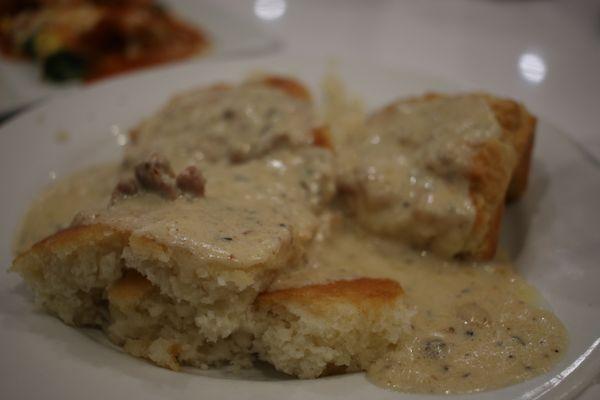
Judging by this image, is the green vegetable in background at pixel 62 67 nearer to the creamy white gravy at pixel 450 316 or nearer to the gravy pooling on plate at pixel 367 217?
the gravy pooling on plate at pixel 367 217

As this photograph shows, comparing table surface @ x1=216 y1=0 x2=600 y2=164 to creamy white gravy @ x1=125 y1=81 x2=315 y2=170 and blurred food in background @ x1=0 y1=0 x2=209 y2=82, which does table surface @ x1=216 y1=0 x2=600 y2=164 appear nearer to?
blurred food in background @ x1=0 y1=0 x2=209 y2=82

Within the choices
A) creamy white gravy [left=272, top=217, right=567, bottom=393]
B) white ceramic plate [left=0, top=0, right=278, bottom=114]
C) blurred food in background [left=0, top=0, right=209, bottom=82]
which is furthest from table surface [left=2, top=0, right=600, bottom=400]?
creamy white gravy [left=272, top=217, right=567, bottom=393]

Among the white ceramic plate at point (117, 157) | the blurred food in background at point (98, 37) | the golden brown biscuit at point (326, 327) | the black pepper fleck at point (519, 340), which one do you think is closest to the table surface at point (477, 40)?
the blurred food in background at point (98, 37)

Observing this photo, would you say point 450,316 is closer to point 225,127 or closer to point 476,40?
point 225,127

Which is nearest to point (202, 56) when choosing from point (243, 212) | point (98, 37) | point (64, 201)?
point (98, 37)

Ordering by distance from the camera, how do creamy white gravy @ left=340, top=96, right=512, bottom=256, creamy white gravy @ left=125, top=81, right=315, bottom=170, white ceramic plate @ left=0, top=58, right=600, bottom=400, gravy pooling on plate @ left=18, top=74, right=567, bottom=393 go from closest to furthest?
white ceramic plate @ left=0, top=58, right=600, bottom=400, gravy pooling on plate @ left=18, top=74, right=567, bottom=393, creamy white gravy @ left=340, top=96, right=512, bottom=256, creamy white gravy @ left=125, top=81, right=315, bottom=170

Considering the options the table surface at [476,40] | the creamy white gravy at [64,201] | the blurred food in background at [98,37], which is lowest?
the creamy white gravy at [64,201]
